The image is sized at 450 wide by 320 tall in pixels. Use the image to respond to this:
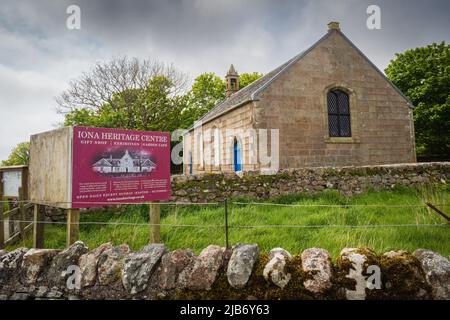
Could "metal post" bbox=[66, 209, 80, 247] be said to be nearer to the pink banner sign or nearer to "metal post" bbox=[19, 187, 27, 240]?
the pink banner sign

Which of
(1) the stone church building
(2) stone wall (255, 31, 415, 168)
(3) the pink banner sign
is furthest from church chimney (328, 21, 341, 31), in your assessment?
(3) the pink banner sign

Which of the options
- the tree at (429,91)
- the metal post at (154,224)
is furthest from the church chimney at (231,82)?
the metal post at (154,224)

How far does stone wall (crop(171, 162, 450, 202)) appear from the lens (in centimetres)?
777

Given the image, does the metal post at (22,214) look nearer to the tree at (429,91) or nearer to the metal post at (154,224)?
the metal post at (154,224)

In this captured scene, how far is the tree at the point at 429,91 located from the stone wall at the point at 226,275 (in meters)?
24.7

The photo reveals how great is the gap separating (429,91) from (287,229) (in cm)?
2508

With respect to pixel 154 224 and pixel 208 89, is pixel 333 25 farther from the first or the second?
pixel 208 89

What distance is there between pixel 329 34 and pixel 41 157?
13636 mm

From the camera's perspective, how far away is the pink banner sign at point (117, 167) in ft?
13.0

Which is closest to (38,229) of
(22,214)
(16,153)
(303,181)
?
(22,214)

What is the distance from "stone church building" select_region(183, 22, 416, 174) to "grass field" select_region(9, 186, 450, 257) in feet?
15.1

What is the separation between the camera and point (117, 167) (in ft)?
13.9

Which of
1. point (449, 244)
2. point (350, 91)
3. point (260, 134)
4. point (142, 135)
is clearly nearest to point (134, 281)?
point (142, 135)

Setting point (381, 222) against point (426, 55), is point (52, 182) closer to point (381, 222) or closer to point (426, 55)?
point (381, 222)
